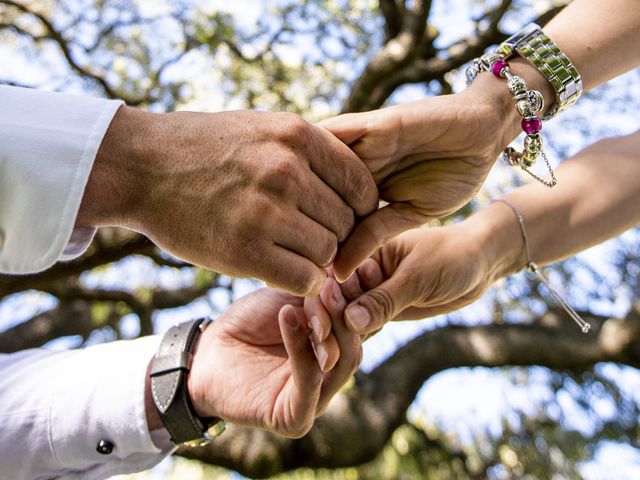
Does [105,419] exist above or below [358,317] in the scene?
below

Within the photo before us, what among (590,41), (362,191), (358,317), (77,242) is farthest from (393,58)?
(77,242)

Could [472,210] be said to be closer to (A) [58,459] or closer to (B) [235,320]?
(B) [235,320]

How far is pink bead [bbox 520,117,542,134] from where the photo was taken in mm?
1529

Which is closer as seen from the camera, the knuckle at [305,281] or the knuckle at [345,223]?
the knuckle at [305,281]

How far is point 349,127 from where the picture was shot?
4.86ft

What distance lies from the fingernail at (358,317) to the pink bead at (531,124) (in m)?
0.66

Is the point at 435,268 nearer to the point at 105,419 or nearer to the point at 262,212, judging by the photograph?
the point at 262,212

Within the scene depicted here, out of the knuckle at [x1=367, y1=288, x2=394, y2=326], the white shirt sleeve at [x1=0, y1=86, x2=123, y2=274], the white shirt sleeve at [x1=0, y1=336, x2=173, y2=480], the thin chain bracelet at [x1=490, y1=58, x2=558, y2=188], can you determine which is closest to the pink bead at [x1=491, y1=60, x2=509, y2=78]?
the thin chain bracelet at [x1=490, y1=58, x2=558, y2=188]

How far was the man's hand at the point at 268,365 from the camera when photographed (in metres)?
1.56

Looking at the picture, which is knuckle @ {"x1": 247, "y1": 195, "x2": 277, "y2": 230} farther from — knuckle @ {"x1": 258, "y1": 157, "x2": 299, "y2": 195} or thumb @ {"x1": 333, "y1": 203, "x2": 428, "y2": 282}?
thumb @ {"x1": 333, "y1": 203, "x2": 428, "y2": 282}

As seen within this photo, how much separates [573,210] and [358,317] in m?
0.91

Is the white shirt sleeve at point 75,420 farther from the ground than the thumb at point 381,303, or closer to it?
closer to it

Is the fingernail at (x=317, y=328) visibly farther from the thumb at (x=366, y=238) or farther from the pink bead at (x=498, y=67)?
the pink bead at (x=498, y=67)

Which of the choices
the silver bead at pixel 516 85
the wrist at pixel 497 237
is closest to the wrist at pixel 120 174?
the silver bead at pixel 516 85
